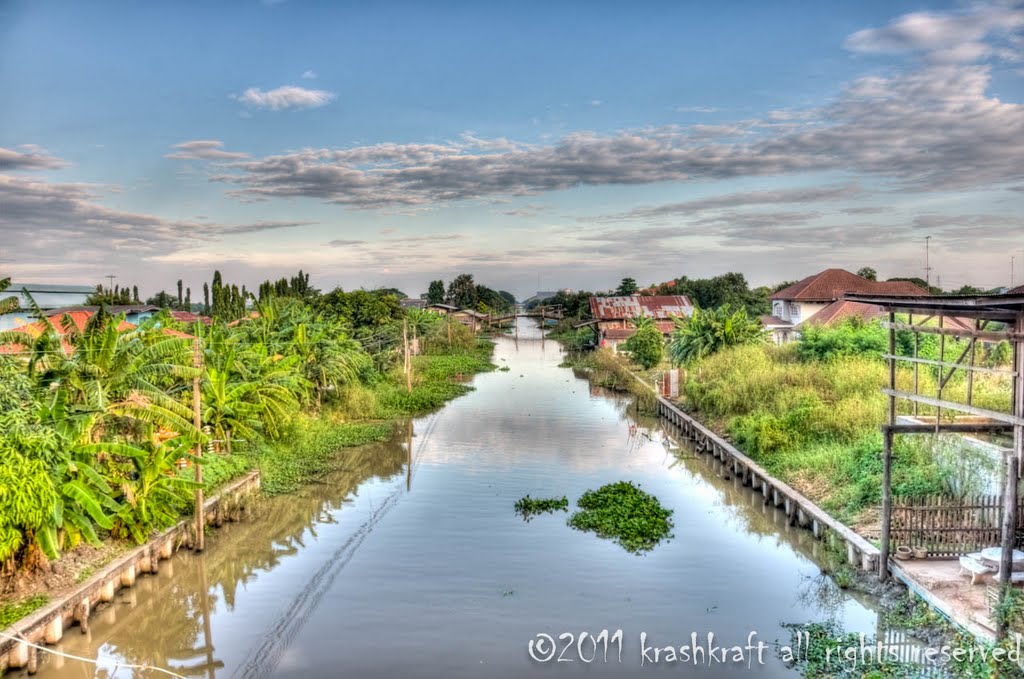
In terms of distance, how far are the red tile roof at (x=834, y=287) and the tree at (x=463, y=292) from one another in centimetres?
6058

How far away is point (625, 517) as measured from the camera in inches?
571

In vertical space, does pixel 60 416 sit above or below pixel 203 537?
above

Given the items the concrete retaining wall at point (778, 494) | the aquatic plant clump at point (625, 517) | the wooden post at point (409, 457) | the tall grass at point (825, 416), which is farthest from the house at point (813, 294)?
the aquatic plant clump at point (625, 517)

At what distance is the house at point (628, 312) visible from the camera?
4959cm

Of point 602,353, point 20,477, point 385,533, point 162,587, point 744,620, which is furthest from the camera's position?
point 602,353

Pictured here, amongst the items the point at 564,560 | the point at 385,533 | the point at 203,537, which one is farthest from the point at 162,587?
the point at 564,560

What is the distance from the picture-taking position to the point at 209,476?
1457cm

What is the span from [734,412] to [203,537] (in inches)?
600

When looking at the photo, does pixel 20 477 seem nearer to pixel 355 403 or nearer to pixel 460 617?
pixel 460 617

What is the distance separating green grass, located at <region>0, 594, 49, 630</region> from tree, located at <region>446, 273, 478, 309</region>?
91532 millimetres

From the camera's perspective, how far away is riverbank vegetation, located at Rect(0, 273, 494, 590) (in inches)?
368

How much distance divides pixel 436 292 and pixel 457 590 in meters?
98.0

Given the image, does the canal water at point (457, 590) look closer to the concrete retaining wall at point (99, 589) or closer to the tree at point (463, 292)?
the concrete retaining wall at point (99, 589)

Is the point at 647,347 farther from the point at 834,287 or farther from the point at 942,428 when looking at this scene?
the point at 942,428
